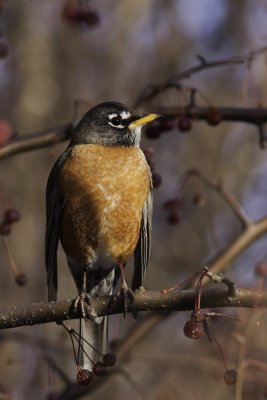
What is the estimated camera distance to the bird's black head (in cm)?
509

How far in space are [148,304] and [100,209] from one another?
147cm

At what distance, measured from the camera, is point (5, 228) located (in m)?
4.55

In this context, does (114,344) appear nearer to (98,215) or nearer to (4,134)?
(98,215)

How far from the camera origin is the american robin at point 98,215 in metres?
4.68

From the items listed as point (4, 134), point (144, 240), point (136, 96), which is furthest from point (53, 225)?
point (136, 96)

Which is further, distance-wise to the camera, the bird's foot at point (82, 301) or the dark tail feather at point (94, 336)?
the dark tail feather at point (94, 336)

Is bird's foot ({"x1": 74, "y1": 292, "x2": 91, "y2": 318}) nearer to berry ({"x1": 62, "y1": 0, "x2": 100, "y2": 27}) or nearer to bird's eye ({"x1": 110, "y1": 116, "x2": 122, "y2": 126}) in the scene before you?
bird's eye ({"x1": 110, "y1": 116, "x2": 122, "y2": 126})

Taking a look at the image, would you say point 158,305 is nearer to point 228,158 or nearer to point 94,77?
point 228,158

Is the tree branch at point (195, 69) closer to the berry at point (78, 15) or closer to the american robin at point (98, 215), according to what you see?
the american robin at point (98, 215)

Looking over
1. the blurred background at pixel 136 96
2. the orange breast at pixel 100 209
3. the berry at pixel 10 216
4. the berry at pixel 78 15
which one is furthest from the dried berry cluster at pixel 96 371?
the blurred background at pixel 136 96

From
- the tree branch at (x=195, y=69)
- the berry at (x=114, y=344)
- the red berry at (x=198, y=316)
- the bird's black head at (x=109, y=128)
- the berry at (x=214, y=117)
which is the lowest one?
the berry at (x=114, y=344)

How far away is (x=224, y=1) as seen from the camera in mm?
9633

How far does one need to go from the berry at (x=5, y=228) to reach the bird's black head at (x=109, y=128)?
797 millimetres

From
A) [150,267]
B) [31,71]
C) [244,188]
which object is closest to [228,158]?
[244,188]
